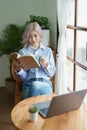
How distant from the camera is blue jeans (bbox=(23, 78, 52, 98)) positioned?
2.55m

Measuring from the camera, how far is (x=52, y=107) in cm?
163

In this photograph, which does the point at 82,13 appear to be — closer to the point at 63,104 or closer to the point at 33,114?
the point at 63,104

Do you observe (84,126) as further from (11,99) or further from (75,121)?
(11,99)

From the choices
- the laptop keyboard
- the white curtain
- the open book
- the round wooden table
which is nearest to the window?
the white curtain

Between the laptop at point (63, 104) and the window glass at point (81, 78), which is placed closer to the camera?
the laptop at point (63, 104)

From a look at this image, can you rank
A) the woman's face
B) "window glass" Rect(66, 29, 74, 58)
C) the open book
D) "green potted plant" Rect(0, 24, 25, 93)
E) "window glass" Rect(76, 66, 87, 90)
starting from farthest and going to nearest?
"green potted plant" Rect(0, 24, 25, 93)
"window glass" Rect(66, 29, 74, 58)
"window glass" Rect(76, 66, 87, 90)
the woman's face
the open book

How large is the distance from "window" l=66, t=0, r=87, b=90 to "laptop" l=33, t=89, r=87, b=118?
114 cm

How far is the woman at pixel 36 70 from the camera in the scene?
256 cm

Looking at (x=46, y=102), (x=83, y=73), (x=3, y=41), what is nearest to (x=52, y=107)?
(x=46, y=102)

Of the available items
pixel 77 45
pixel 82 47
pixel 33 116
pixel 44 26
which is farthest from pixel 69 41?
pixel 33 116

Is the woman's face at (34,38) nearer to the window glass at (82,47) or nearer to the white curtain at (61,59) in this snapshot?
the white curtain at (61,59)

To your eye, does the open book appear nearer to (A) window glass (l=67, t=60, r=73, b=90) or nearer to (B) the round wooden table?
(B) the round wooden table

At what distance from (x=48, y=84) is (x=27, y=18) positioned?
174 centimetres

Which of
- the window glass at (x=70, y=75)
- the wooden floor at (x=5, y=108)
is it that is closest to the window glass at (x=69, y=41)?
the window glass at (x=70, y=75)
